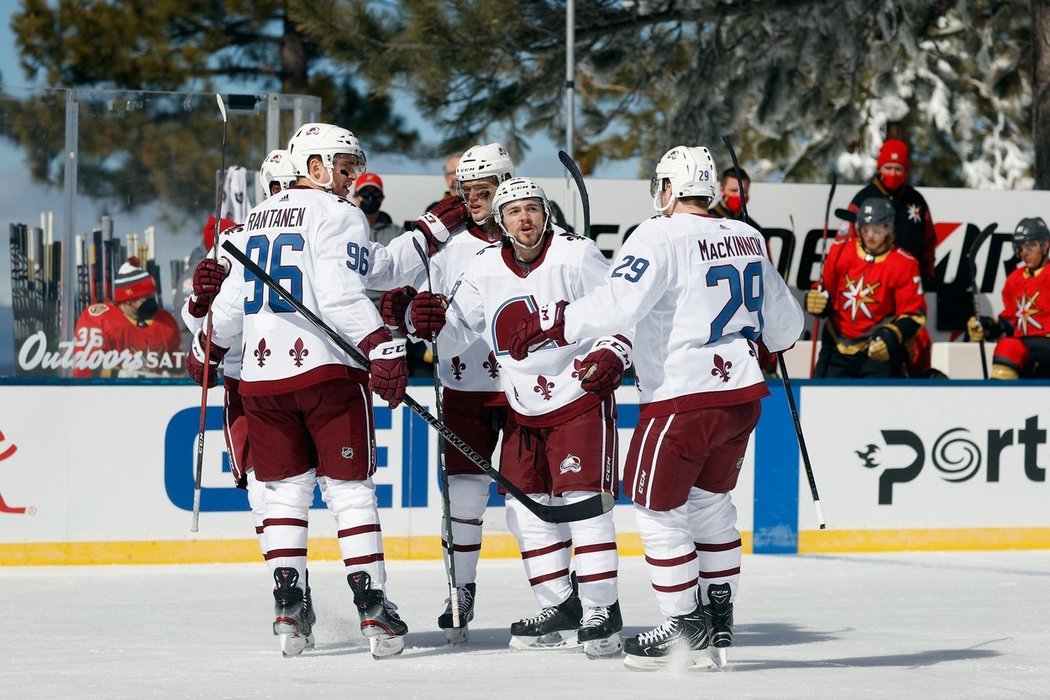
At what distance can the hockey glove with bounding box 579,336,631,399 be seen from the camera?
472cm

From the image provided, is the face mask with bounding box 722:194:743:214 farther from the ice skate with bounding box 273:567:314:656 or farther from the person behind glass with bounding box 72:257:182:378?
the ice skate with bounding box 273:567:314:656

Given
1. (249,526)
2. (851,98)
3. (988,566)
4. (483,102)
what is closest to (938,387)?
(988,566)

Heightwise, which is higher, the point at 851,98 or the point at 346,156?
the point at 851,98

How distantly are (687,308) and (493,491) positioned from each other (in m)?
2.85

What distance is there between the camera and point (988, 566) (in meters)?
7.33

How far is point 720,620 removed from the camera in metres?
4.80

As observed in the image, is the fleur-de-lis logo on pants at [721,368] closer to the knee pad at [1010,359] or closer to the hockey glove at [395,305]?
the hockey glove at [395,305]

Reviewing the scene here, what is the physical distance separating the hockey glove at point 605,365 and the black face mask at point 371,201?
3.57 metres

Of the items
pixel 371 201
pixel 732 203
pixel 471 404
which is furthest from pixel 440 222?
pixel 732 203

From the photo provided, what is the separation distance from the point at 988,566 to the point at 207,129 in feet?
13.6

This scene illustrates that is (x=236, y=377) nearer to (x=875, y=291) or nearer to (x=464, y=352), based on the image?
(x=464, y=352)

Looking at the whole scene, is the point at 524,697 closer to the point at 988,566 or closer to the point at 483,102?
the point at 988,566

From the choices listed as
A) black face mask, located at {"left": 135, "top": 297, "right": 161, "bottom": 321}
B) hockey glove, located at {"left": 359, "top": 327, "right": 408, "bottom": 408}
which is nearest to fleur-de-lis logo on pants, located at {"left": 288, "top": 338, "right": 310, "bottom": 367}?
hockey glove, located at {"left": 359, "top": 327, "right": 408, "bottom": 408}

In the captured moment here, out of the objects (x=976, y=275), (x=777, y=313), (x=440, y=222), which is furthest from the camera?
(x=976, y=275)
